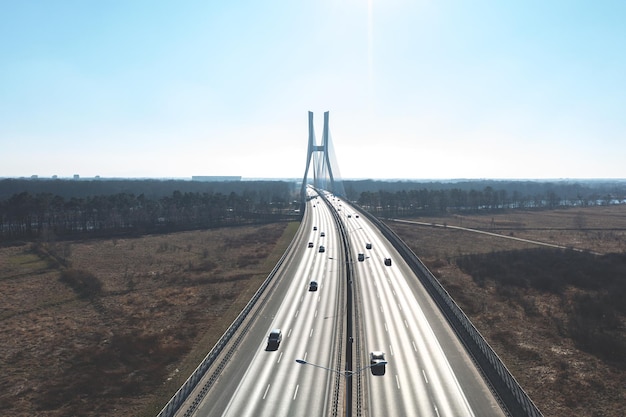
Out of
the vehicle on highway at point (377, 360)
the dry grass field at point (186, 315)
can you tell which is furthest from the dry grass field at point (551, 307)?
the vehicle on highway at point (377, 360)

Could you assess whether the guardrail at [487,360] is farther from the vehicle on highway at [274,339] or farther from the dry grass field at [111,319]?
the dry grass field at [111,319]

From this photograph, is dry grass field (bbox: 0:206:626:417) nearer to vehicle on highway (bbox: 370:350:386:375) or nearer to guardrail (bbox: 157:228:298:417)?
guardrail (bbox: 157:228:298:417)

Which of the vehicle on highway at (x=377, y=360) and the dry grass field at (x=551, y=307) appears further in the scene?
the dry grass field at (x=551, y=307)

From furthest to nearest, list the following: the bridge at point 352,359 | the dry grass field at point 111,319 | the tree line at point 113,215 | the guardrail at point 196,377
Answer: the tree line at point 113,215 → the dry grass field at point 111,319 → the bridge at point 352,359 → the guardrail at point 196,377

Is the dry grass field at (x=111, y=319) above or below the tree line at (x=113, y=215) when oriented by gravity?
below

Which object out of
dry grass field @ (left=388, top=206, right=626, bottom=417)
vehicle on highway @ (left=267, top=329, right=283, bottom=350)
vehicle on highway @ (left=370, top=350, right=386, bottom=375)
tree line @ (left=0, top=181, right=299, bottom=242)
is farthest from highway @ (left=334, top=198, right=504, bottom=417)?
tree line @ (left=0, top=181, right=299, bottom=242)

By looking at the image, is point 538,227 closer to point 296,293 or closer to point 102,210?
point 296,293

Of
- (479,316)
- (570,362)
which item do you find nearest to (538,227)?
(479,316)

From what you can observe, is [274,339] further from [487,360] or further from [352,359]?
[487,360]
